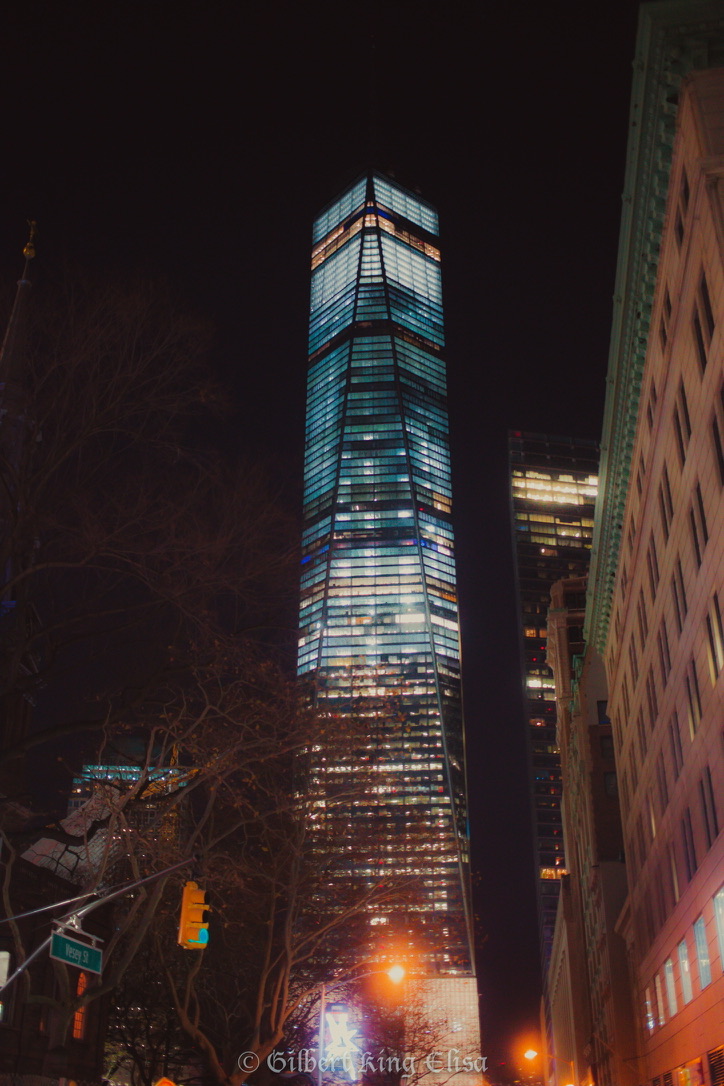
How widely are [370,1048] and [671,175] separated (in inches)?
2098

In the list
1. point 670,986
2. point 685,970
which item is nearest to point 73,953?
point 685,970

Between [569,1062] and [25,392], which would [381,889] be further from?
[569,1062]

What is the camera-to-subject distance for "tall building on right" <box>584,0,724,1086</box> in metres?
31.7

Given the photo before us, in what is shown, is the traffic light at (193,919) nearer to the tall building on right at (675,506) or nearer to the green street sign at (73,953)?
the green street sign at (73,953)

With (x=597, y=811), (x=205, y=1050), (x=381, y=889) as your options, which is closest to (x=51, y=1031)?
(x=205, y=1050)

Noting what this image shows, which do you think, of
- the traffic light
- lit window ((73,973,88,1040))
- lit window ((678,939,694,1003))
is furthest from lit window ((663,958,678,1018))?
the traffic light

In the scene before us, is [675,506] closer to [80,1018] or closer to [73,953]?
[73,953]

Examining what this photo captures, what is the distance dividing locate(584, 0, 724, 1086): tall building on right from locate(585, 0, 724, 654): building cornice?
0.06m

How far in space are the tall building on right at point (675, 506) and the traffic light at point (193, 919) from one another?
19710mm

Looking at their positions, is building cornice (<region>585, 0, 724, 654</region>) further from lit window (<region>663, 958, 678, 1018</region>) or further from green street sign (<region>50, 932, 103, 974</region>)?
green street sign (<region>50, 932, 103, 974</region>)

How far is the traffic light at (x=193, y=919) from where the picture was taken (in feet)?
61.9

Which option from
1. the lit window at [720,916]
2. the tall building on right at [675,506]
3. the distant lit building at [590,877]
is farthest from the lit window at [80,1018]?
the distant lit building at [590,877]

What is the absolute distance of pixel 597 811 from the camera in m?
83.3

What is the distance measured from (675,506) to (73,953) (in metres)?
27.8
